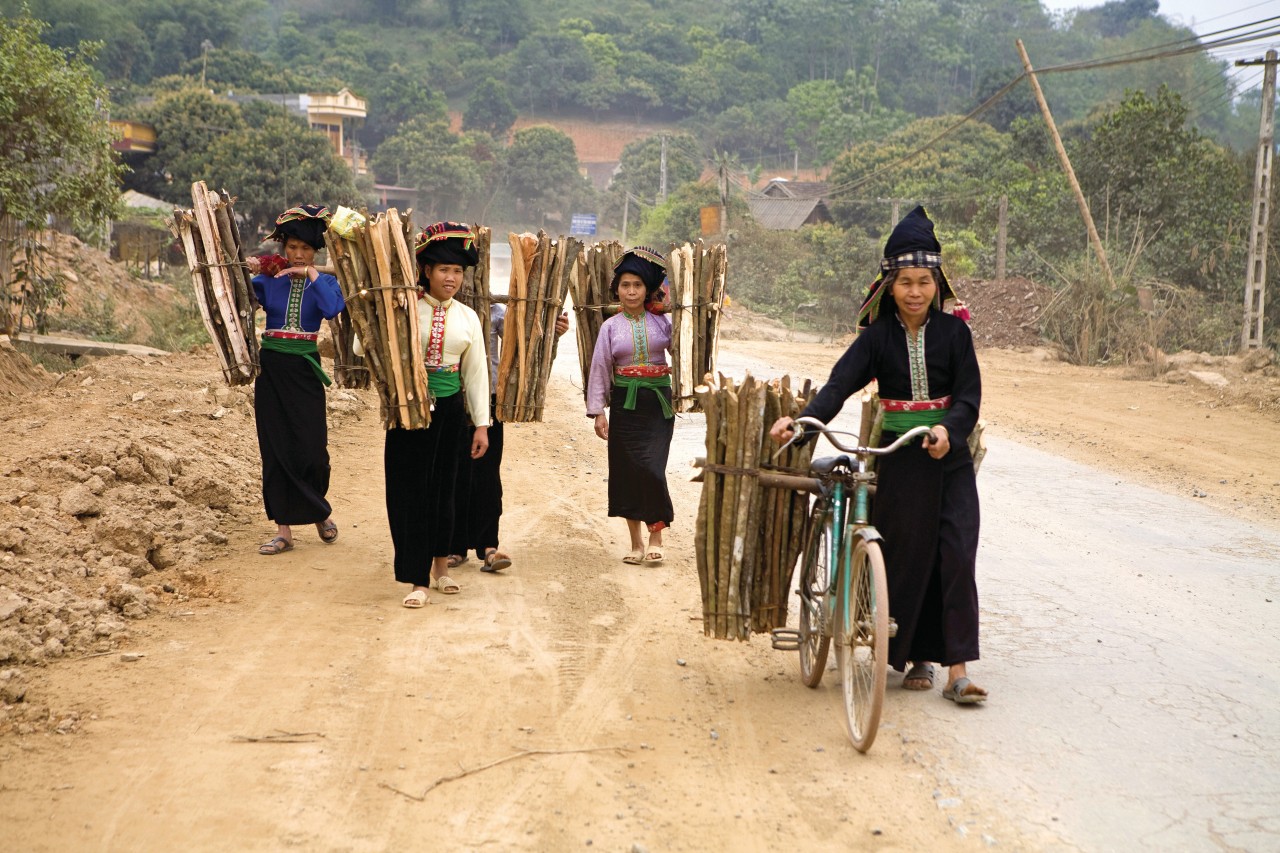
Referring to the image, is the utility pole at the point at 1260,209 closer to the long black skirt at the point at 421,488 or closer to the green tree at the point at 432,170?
the long black skirt at the point at 421,488

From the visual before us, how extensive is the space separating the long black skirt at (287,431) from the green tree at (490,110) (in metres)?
79.1

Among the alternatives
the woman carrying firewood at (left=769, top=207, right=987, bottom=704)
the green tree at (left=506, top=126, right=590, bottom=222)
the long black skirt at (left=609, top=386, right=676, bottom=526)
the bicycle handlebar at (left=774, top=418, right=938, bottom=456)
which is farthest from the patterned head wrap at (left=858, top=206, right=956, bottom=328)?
the green tree at (left=506, top=126, right=590, bottom=222)

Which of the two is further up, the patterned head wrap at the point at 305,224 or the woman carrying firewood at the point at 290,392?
the patterned head wrap at the point at 305,224

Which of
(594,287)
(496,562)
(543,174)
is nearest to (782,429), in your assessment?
(496,562)

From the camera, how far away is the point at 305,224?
682cm

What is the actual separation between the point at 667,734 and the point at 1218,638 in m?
2.86

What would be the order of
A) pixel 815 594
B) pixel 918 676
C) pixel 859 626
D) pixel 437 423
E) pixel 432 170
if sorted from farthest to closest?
pixel 432 170, pixel 437 423, pixel 918 676, pixel 815 594, pixel 859 626

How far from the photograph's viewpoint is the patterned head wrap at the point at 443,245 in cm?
616

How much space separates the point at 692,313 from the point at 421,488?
1.84m

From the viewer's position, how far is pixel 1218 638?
586 centimetres

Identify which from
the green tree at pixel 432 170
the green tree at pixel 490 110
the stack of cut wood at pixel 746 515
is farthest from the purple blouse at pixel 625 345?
the green tree at pixel 490 110

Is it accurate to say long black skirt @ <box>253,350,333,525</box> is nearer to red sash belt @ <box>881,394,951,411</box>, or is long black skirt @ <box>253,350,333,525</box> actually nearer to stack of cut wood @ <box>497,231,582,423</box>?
stack of cut wood @ <box>497,231,582,423</box>

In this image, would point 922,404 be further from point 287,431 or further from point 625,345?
point 287,431

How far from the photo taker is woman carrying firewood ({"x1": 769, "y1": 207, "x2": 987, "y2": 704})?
489cm
